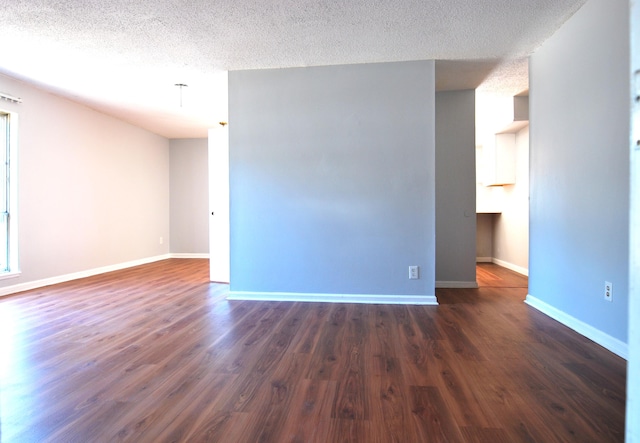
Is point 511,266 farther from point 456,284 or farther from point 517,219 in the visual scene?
point 456,284

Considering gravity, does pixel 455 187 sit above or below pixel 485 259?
above

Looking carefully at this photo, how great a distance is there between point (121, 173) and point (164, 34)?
3.83m

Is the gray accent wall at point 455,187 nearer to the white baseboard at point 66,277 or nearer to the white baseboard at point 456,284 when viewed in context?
the white baseboard at point 456,284

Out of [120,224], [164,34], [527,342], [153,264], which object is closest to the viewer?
[527,342]

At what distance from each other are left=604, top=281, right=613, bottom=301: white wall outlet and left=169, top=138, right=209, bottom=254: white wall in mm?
6915

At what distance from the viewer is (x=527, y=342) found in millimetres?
2510

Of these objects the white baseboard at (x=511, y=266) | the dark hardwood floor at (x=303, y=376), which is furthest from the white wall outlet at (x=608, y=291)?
the white baseboard at (x=511, y=266)

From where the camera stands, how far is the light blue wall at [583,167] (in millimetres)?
2324

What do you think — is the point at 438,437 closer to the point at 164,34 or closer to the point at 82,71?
the point at 164,34

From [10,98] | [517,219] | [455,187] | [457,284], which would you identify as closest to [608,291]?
[457,284]

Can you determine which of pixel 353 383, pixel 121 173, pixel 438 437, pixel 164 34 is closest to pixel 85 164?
pixel 121 173

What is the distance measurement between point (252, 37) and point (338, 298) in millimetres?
2744

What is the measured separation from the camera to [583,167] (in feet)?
8.93

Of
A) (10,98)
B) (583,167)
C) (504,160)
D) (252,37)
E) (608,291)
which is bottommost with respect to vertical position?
(608,291)
